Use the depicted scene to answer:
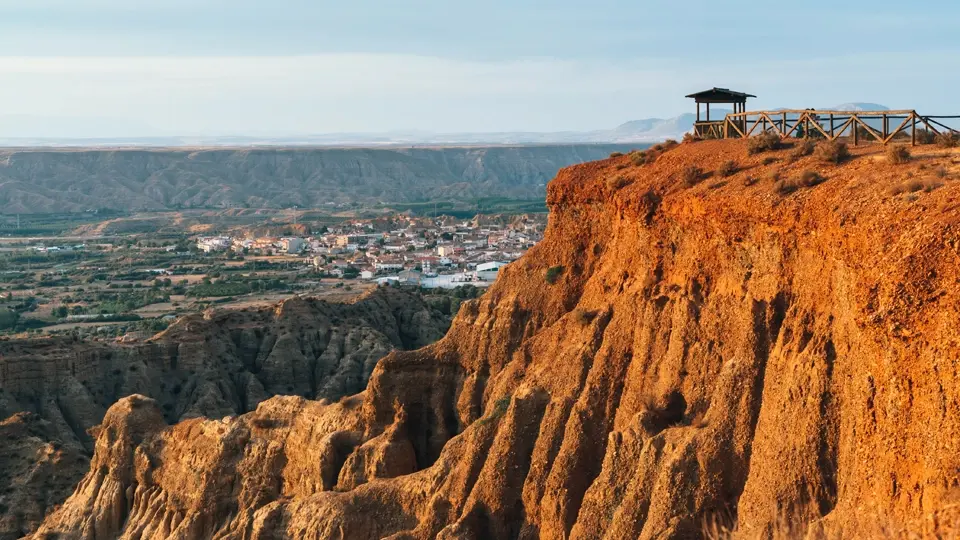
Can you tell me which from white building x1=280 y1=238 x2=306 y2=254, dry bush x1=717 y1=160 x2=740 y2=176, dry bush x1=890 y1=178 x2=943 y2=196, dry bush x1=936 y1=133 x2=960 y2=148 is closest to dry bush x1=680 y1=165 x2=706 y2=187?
dry bush x1=717 y1=160 x2=740 y2=176

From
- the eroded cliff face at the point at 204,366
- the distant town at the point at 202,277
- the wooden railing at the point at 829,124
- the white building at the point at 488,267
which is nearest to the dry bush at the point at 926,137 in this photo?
the wooden railing at the point at 829,124

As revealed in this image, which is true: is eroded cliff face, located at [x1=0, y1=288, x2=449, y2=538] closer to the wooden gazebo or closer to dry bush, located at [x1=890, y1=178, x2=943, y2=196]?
the wooden gazebo

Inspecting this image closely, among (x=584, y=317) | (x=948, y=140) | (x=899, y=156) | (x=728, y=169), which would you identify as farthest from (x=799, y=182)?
(x=584, y=317)

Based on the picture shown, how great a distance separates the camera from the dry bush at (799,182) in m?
24.0

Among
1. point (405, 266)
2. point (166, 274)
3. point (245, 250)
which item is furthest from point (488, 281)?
point (245, 250)

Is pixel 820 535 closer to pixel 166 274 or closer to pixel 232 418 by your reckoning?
pixel 232 418

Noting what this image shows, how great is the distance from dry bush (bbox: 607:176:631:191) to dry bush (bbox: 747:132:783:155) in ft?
11.4

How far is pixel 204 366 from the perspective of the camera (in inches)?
2549

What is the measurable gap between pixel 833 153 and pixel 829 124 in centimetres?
435

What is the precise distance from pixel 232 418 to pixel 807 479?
20032 millimetres

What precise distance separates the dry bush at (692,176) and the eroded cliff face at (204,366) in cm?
3162

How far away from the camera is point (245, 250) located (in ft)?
635

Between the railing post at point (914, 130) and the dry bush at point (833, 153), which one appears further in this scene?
the railing post at point (914, 130)

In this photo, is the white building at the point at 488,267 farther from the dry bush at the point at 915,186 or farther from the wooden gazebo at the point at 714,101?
the dry bush at the point at 915,186
